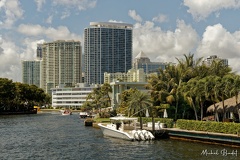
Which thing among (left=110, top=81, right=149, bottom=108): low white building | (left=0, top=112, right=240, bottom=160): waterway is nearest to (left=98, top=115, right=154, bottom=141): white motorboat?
(left=0, top=112, right=240, bottom=160): waterway

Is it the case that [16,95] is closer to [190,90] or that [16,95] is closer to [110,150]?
[190,90]

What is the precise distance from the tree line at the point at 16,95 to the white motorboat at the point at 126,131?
94136mm

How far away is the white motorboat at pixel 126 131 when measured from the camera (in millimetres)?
51656

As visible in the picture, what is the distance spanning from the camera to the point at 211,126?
49625 mm

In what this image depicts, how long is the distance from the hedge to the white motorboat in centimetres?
566

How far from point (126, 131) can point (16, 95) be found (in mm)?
110999

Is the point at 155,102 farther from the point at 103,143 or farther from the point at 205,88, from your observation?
the point at 103,143

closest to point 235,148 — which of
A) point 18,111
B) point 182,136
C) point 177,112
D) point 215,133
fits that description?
point 215,133

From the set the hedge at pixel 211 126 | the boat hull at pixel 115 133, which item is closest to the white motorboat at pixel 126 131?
the boat hull at pixel 115 133

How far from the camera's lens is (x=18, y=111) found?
6412 inches

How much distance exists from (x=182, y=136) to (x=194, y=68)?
2326 centimetres

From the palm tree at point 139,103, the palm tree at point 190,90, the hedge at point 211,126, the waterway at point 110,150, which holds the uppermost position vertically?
the palm tree at point 190,90
